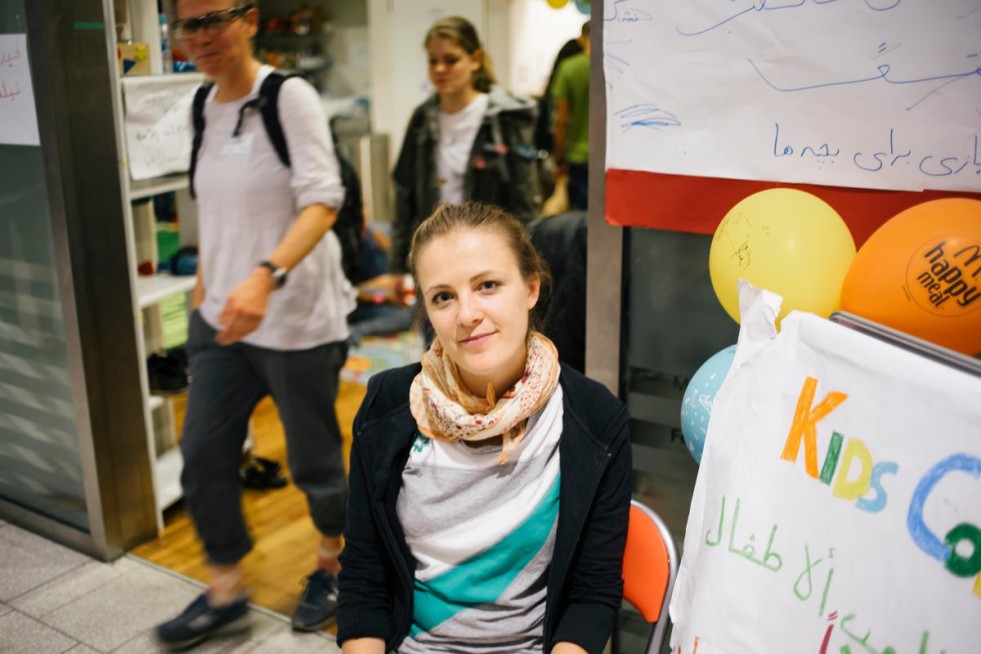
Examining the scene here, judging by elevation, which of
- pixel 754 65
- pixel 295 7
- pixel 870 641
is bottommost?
pixel 870 641

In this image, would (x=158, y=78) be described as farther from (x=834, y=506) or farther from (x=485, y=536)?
(x=834, y=506)

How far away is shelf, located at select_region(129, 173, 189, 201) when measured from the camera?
3.00 meters

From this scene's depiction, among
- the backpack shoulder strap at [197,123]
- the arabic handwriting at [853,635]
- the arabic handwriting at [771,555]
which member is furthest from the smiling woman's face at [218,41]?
the arabic handwriting at [853,635]

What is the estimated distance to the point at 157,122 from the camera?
2.98m

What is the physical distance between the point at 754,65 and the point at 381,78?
534 cm

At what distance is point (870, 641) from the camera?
1.08m

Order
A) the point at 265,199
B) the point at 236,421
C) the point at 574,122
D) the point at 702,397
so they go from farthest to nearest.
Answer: the point at 574,122, the point at 236,421, the point at 265,199, the point at 702,397

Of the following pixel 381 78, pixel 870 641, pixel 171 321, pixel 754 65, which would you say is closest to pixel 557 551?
pixel 870 641

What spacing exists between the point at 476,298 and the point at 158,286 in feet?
6.43

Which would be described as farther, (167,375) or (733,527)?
(167,375)

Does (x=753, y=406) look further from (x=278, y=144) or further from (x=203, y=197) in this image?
(x=203, y=197)

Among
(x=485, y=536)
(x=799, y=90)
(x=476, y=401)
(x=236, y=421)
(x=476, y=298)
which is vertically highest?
(x=799, y=90)

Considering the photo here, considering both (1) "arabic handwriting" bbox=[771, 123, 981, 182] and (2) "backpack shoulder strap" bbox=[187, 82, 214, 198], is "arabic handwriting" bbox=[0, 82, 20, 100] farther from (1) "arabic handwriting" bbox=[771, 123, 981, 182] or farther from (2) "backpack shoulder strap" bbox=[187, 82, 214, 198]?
(1) "arabic handwriting" bbox=[771, 123, 981, 182]

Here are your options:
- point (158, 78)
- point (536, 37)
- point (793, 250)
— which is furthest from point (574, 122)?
point (793, 250)
